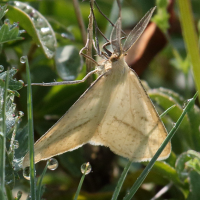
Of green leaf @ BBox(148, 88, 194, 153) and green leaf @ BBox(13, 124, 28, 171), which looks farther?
green leaf @ BBox(148, 88, 194, 153)

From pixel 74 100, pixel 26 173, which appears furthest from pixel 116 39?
pixel 74 100

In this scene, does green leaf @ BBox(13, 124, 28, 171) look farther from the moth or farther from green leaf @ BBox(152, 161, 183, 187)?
green leaf @ BBox(152, 161, 183, 187)

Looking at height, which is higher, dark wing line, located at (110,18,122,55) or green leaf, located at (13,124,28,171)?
dark wing line, located at (110,18,122,55)

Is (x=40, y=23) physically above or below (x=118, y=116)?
above

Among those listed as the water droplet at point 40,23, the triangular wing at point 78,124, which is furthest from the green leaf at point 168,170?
the water droplet at point 40,23

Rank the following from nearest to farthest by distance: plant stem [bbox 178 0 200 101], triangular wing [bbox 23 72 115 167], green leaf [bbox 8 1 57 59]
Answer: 1. plant stem [bbox 178 0 200 101]
2. triangular wing [bbox 23 72 115 167]
3. green leaf [bbox 8 1 57 59]

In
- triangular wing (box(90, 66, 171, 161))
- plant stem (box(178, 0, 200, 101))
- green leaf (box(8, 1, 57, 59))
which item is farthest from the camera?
green leaf (box(8, 1, 57, 59))

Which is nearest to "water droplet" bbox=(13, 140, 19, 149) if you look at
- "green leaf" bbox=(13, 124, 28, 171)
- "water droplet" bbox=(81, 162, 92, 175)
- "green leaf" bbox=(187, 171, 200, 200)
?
"green leaf" bbox=(13, 124, 28, 171)

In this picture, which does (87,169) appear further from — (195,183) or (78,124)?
(195,183)
